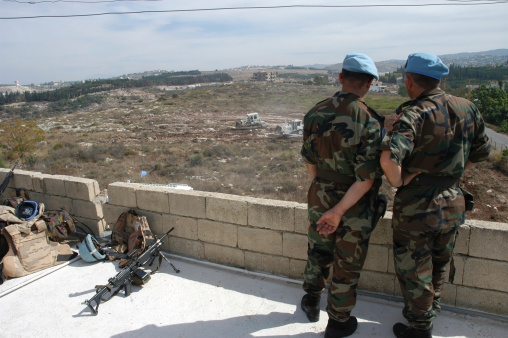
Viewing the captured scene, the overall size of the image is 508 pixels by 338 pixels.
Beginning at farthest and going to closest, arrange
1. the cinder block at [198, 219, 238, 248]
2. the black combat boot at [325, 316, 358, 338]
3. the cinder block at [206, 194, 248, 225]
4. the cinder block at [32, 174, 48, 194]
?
the cinder block at [32, 174, 48, 194]
the cinder block at [198, 219, 238, 248]
the cinder block at [206, 194, 248, 225]
the black combat boot at [325, 316, 358, 338]

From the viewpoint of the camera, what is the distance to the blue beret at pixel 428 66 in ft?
7.04

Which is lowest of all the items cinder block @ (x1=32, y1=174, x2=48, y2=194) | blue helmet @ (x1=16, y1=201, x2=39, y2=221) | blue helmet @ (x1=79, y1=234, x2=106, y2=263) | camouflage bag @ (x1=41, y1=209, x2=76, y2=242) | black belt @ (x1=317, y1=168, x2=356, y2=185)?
blue helmet @ (x1=79, y1=234, x2=106, y2=263)

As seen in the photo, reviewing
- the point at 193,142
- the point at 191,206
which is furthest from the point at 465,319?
the point at 193,142

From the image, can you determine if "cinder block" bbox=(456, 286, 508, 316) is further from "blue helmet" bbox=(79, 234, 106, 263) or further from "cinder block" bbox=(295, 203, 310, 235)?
"blue helmet" bbox=(79, 234, 106, 263)

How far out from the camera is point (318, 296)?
2.78 m

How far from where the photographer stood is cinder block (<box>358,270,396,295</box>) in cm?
306

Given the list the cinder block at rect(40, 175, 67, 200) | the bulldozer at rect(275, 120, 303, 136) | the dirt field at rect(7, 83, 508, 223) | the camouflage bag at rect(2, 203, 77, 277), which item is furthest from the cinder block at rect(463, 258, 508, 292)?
the bulldozer at rect(275, 120, 303, 136)

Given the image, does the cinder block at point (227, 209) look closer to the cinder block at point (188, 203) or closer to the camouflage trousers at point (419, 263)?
the cinder block at point (188, 203)

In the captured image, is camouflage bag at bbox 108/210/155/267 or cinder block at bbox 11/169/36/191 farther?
cinder block at bbox 11/169/36/191

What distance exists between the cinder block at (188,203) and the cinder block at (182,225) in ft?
0.21

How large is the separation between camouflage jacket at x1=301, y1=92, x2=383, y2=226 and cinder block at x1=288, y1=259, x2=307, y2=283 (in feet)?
3.51

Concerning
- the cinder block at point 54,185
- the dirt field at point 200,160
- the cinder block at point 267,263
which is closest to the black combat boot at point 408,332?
the cinder block at point 267,263

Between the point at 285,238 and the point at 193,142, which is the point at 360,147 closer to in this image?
the point at 285,238

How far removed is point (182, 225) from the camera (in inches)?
155
